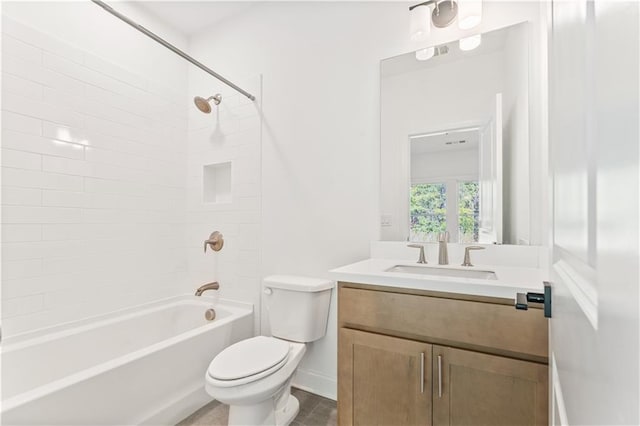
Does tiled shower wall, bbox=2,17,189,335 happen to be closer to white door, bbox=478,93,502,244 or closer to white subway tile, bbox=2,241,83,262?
white subway tile, bbox=2,241,83,262

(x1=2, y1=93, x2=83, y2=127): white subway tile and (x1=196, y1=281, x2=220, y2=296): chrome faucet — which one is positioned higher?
(x1=2, y1=93, x2=83, y2=127): white subway tile

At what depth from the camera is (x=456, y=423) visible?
1097mm

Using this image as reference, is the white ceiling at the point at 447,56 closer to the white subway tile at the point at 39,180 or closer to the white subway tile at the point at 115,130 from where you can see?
the white subway tile at the point at 115,130

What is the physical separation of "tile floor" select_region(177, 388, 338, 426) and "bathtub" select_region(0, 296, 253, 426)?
6cm

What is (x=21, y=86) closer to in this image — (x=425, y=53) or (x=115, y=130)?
(x=115, y=130)

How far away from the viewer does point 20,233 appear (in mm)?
1667

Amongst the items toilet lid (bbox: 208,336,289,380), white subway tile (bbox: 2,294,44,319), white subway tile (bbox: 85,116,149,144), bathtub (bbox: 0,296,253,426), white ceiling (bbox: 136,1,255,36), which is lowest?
bathtub (bbox: 0,296,253,426)

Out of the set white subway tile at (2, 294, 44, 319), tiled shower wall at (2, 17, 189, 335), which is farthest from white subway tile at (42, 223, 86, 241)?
white subway tile at (2, 294, 44, 319)

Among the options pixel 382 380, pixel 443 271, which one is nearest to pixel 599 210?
pixel 382 380

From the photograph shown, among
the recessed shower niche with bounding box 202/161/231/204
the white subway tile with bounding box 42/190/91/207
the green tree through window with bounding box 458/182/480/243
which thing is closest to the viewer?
the green tree through window with bounding box 458/182/480/243

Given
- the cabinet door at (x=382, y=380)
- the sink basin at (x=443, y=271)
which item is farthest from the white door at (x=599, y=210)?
the sink basin at (x=443, y=271)

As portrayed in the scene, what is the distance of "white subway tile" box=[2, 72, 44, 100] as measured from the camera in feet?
5.35

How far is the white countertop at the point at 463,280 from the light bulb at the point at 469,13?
4.01ft

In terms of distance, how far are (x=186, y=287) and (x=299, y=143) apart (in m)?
1.53
